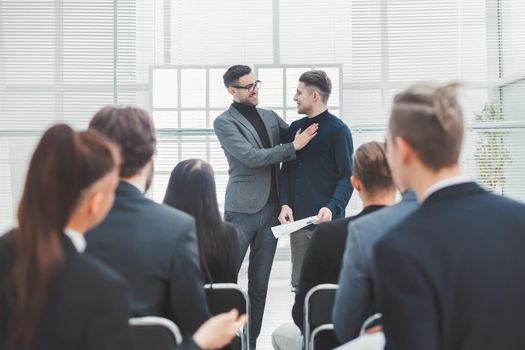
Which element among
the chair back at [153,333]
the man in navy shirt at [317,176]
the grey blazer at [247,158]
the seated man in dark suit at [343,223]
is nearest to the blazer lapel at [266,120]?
the grey blazer at [247,158]

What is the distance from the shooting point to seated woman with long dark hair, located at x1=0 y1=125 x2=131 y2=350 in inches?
40.5

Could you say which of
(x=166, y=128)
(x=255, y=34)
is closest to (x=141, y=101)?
(x=166, y=128)

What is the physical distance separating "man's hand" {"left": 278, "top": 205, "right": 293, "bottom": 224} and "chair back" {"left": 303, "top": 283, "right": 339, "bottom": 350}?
4.39 ft

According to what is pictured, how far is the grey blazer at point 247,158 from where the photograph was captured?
3.66 m

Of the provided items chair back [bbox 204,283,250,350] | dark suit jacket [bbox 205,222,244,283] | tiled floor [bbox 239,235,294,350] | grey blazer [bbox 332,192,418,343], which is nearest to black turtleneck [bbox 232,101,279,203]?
tiled floor [bbox 239,235,294,350]

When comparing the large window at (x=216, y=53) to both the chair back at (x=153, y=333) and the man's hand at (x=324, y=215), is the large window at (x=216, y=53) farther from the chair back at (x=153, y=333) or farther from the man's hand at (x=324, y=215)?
the chair back at (x=153, y=333)

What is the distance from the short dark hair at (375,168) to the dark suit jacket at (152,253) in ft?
2.58

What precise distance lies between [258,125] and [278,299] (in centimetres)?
187

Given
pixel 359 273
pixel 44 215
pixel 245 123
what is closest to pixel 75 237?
pixel 44 215

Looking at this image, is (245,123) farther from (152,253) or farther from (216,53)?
(152,253)

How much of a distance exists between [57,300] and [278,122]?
10.1 ft

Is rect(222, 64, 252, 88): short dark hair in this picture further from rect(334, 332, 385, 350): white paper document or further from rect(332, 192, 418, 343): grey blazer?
rect(334, 332, 385, 350): white paper document

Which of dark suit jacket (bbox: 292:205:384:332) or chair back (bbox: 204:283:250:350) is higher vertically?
dark suit jacket (bbox: 292:205:384:332)

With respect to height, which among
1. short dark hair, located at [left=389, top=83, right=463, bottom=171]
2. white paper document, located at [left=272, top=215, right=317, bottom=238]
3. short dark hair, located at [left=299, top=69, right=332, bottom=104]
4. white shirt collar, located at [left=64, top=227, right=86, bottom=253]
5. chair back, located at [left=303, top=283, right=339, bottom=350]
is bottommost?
chair back, located at [left=303, top=283, right=339, bottom=350]
